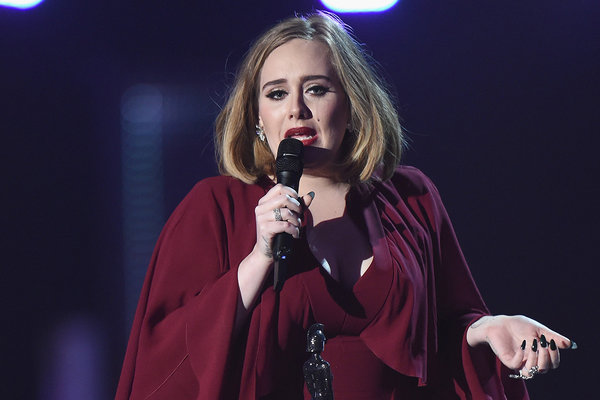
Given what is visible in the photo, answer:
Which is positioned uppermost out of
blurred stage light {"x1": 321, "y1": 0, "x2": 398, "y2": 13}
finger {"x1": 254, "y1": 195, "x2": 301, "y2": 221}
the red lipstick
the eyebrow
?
blurred stage light {"x1": 321, "y1": 0, "x2": 398, "y2": 13}

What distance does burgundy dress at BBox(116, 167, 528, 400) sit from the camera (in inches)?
52.0

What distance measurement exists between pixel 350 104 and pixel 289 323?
527 millimetres

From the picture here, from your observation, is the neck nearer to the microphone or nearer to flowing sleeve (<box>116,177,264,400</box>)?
flowing sleeve (<box>116,177,264,400</box>)

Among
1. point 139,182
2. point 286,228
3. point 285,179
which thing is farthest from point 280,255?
point 139,182

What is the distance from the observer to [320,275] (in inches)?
55.8

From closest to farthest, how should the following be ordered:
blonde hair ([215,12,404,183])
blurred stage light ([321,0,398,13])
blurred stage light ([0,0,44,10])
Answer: blonde hair ([215,12,404,183]) → blurred stage light ([0,0,44,10]) → blurred stage light ([321,0,398,13])

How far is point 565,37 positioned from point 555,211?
593 millimetres

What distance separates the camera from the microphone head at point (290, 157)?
1251 mm

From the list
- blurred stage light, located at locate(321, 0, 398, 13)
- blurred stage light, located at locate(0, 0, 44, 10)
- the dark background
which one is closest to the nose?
the dark background

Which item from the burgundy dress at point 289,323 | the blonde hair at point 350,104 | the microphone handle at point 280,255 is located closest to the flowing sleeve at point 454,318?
the burgundy dress at point 289,323

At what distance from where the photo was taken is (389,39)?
7.76 feet

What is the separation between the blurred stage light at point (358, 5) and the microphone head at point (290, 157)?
1.13m

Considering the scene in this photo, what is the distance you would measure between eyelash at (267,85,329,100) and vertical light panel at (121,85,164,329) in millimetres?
783

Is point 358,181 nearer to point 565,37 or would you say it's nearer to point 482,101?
point 482,101
